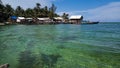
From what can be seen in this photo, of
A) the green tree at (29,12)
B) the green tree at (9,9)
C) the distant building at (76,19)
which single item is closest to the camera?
the green tree at (9,9)

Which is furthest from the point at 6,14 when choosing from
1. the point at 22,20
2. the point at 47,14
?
the point at 47,14

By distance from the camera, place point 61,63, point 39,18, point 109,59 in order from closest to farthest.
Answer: point 61,63 → point 109,59 → point 39,18

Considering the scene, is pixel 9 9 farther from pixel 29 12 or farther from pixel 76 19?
pixel 76 19

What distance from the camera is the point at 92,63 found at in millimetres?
12086

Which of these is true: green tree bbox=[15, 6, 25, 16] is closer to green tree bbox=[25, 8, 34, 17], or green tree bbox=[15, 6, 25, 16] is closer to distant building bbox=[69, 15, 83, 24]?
green tree bbox=[25, 8, 34, 17]

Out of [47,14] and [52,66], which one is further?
[47,14]

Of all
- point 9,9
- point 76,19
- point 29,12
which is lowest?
point 76,19

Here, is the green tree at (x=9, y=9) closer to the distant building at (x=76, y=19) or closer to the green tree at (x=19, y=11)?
the green tree at (x=19, y=11)

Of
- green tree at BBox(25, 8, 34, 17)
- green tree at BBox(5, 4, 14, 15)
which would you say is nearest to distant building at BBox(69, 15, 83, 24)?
green tree at BBox(25, 8, 34, 17)

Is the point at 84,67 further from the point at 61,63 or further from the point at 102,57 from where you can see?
the point at 102,57

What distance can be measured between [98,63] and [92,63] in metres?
0.42

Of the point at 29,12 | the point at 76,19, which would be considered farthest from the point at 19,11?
the point at 76,19

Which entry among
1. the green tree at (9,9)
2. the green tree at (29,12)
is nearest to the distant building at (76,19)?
the green tree at (29,12)

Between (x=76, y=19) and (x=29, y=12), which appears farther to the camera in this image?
(x=76, y=19)
